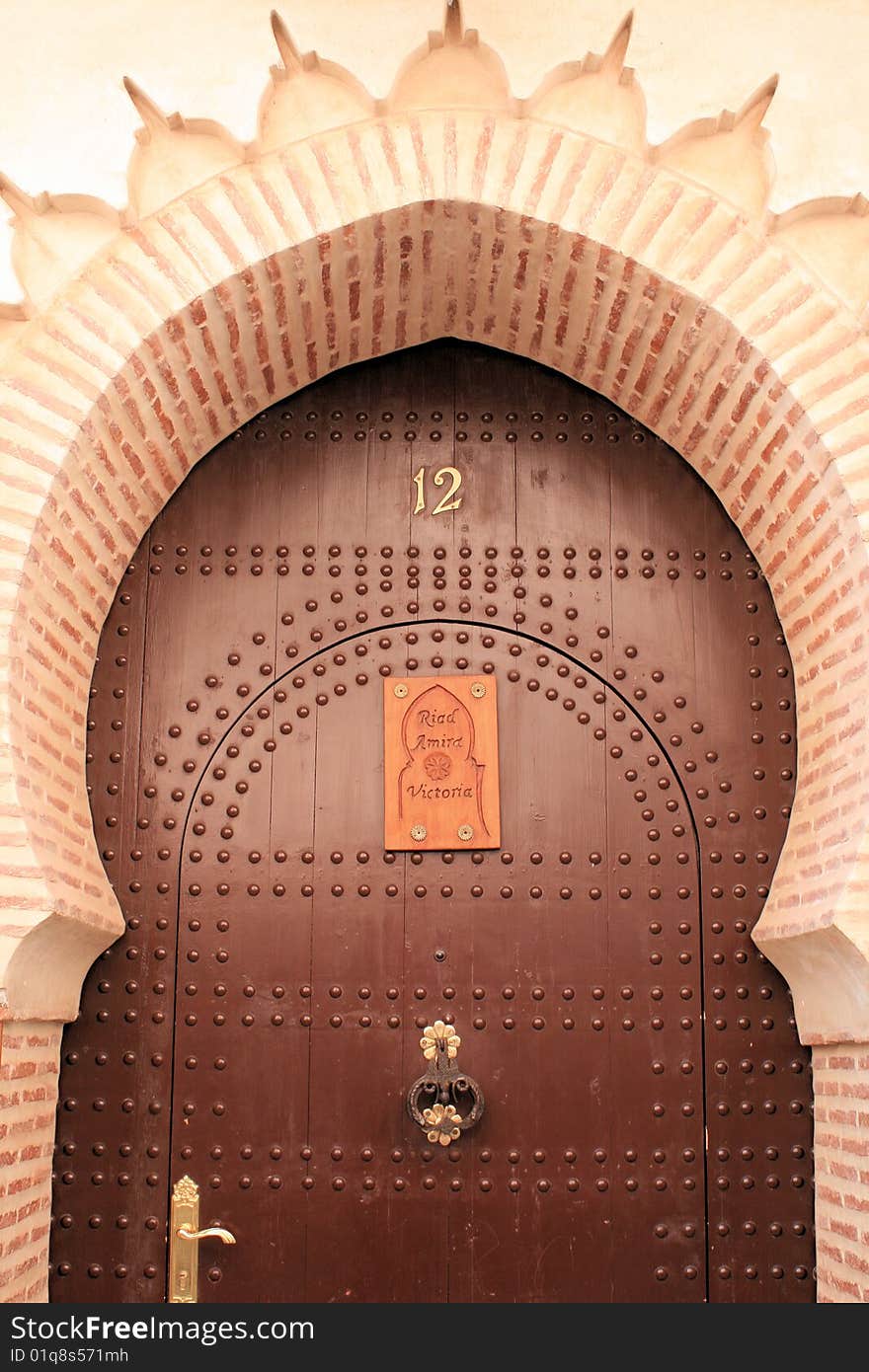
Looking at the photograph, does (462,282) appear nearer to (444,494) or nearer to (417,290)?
(417,290)

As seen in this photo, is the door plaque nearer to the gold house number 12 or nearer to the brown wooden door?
the brown wooden door

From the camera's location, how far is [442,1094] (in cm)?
394

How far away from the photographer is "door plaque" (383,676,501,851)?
414cm

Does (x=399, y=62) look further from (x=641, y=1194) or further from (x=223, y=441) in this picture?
(x=641, y=1194)

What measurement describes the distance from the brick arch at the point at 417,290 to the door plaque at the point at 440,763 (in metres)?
0.87

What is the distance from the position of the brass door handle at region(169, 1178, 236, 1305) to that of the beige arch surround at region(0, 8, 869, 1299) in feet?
1.18

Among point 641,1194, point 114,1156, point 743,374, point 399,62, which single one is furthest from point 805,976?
point 399,62

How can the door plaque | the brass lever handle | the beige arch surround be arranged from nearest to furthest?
the beige arch surround
the brass lever handle
the door plaque

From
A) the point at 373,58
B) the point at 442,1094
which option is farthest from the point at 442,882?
the point at 373,58

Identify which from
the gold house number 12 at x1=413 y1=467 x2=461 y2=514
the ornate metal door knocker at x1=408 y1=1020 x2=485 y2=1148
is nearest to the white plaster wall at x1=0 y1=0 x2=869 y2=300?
the gold house number 12 at x1=413 y1=467 x2=461 y2=514

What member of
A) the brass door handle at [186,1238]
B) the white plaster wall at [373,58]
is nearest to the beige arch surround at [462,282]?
the white plaster wall at [373,58]

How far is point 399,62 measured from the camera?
3.94m

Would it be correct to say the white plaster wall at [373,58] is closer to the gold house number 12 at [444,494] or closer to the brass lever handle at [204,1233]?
the gold house number 12 at [444,494]

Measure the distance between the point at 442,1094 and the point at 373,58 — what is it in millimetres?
2961
